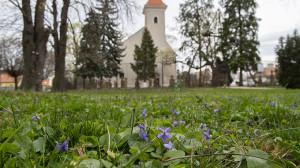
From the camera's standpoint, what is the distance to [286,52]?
1997 centimetres

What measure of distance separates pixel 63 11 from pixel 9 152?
13.2 metres

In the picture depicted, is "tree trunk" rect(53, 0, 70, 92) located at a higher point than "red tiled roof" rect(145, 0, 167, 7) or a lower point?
lower

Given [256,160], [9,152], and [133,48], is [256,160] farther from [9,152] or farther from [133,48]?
[133,48]

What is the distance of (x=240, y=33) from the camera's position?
27969 millimetres

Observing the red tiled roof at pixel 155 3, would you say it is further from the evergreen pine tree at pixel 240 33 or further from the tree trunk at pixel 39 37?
the tree trunk at pixel 39 37

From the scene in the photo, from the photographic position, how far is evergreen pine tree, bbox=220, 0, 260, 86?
26891 millimetres

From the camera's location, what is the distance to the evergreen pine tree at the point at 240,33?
2689 cm

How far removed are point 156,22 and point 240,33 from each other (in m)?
17.7

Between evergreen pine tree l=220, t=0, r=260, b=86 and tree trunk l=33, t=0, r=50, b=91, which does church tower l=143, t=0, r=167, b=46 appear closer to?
evergreen pine tree l=220, t=0, r=260, b=86

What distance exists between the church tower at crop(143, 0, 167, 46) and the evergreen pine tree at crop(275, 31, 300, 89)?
23.2 meters

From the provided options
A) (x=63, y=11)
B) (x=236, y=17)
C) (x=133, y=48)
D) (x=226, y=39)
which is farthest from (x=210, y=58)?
(x=63, y=11)

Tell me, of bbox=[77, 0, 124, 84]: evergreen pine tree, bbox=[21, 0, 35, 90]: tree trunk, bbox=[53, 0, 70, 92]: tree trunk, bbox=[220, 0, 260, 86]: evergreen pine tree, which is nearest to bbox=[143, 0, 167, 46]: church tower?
bbox=[77, 0, 124, 84]: evergreen pine tree

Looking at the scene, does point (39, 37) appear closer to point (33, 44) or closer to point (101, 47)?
point (33, 44)

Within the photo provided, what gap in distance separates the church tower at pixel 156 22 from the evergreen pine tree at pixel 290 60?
2322 cm
